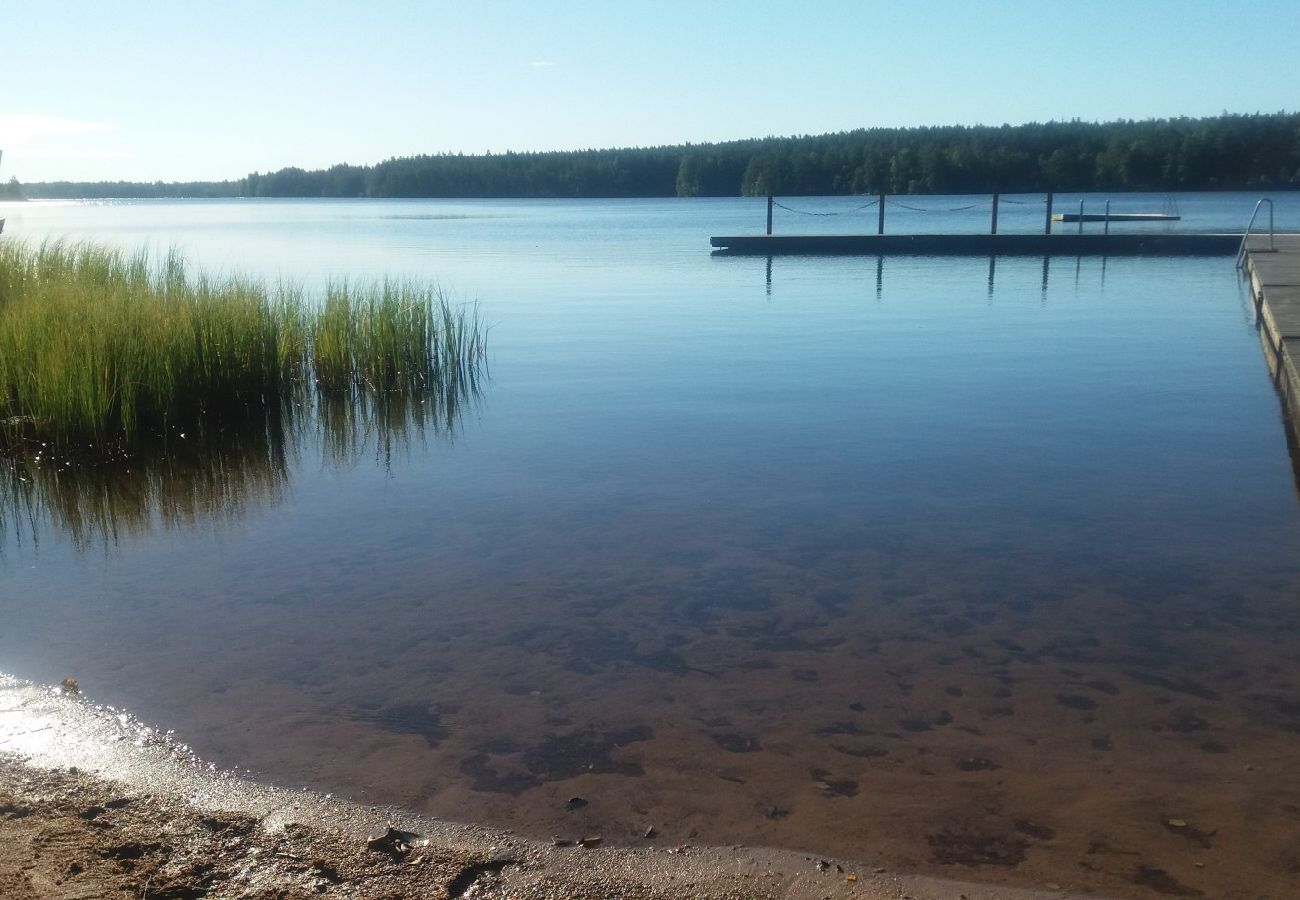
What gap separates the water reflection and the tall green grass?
15 centimetres

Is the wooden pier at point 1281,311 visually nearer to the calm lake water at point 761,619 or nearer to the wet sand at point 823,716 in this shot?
the calm lake water at point 761,619

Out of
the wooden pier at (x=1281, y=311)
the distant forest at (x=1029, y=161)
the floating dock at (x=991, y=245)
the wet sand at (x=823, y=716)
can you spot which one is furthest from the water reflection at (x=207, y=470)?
the distant forest at (x=1029, y=161)

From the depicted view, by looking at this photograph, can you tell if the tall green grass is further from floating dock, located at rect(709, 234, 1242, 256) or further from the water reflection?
floating dock, located at rect(709, 234, 1242, 256)

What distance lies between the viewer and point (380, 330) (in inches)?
362

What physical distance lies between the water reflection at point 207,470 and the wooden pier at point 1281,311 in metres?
5.57

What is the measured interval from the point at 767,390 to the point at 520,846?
6644 mm

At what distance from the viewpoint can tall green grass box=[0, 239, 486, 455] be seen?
674 centimetres

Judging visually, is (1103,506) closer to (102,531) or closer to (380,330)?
(102,531)

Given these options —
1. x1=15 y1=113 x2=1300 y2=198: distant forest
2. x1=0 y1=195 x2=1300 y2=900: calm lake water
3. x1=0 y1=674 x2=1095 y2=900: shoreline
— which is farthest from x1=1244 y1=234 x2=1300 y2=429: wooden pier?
x1=15 y1=113 x2=1300 y2=198: distant forest

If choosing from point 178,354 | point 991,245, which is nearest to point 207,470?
point 178,354

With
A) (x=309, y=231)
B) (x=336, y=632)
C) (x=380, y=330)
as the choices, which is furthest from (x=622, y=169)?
(x=336, y=632)

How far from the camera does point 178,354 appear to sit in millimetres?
7289

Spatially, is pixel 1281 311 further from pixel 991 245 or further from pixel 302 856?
pixel 991 245

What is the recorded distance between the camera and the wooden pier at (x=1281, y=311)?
24.5 feet
